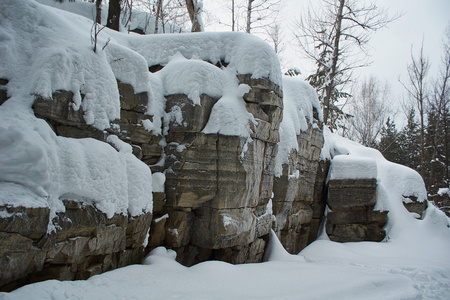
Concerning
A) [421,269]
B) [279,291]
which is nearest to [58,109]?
[279,291]

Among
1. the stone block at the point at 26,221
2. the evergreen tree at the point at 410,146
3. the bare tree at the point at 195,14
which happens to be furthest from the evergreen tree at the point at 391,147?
the stone block at the point at 26,221

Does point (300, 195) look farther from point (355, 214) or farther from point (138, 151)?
point (138, 151)

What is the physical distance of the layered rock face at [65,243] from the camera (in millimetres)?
→ 3271

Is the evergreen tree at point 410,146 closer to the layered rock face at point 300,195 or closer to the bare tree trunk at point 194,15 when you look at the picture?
the layered rock face at point 300,195

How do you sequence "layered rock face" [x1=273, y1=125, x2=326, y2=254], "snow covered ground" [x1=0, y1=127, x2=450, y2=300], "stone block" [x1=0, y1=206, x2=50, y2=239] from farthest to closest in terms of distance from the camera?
1. "layered rock face" [x1=273, y1=125, x2=326, y2=254]
2. "snow covered ground" [x1=0, y1=127, x2=450, y2=300]
3. "stone block" [x1=0, y1=206, x2=50, y2=239]

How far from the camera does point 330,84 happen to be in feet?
49.3

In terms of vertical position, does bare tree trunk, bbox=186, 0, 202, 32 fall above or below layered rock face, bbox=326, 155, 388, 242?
above

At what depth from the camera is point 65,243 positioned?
3936 millimetres

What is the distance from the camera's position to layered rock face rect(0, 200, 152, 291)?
10.7 feet

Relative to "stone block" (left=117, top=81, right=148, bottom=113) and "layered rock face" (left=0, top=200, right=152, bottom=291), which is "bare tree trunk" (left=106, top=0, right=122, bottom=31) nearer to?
"stone block" (left=117, top=81, right=148, bottom=113)

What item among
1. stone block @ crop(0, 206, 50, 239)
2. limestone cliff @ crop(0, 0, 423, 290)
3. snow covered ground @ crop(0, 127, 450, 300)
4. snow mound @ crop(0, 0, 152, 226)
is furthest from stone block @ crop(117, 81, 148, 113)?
snow covered ground @ crop(0, 127, 450, 300)

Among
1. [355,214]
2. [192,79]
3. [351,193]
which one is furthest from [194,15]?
[355,214]

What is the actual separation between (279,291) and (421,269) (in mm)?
4927

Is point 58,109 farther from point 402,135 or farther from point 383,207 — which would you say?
point 402,135
